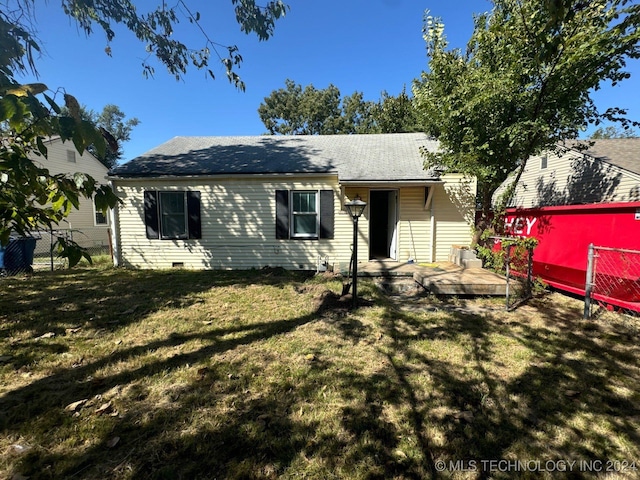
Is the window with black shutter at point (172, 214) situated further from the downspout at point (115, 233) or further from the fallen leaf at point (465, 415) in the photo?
the fallen leaf at point (465, 415)

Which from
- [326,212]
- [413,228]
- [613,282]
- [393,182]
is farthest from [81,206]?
[613,282]

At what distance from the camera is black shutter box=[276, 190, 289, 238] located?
8211 mm

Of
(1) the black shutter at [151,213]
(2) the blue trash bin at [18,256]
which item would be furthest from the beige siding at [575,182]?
(2) the blue trash bin at [18,256]

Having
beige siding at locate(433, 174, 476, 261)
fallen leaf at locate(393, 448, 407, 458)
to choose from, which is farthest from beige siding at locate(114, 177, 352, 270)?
fallen leaf at locate(393, 448, 407, 458)

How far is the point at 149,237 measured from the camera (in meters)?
8.57

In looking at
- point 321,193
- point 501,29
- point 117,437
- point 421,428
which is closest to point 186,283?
point 321,193

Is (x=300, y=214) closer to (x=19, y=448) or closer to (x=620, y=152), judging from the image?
(x=19, y=448)

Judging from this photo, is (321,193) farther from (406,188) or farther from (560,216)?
(560,216)

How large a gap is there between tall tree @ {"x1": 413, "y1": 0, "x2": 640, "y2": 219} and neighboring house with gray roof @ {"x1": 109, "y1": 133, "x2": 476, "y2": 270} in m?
1.27

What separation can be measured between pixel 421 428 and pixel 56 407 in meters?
3.02

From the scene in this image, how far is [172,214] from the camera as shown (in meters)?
8.55

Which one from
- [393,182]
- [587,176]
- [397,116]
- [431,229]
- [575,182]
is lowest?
[431,229]

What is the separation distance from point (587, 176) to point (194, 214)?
13700 mm

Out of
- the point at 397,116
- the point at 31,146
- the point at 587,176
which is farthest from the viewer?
the point at 397,116
